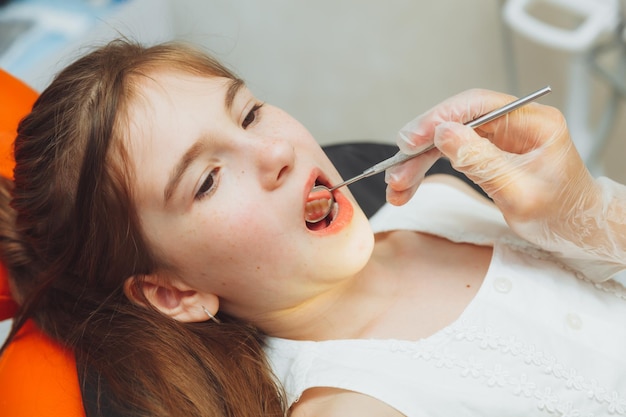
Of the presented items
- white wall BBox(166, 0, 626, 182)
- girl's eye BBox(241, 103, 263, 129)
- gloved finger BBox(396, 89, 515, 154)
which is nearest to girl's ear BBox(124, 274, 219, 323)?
girl's eye BBox(241, 103, 263, 129)

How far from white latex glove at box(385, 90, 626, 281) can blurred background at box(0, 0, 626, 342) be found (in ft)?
3.05

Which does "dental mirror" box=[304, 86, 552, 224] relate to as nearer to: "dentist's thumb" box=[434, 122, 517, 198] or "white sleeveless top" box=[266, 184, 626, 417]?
"dentist's thumb" box=[434, 122, 517, 198]

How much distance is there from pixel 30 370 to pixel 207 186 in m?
0.41

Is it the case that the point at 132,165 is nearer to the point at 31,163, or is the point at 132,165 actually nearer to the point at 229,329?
the point at 31,163

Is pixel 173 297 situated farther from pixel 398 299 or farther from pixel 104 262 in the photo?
pixel 398 299

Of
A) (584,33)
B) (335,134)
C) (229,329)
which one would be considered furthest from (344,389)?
(335,134)

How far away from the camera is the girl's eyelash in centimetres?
99

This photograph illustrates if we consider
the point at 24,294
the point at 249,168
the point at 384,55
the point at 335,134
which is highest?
the point at 249,168

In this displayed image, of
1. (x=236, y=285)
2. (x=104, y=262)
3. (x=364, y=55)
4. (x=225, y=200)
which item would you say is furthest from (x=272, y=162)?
(x=364, y=55)

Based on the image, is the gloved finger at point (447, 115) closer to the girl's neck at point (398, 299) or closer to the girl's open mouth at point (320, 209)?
the girl's open mouth at point (320, 209)

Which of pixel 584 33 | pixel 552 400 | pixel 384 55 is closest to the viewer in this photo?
pixel 552 400

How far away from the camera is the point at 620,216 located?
1.05 meters

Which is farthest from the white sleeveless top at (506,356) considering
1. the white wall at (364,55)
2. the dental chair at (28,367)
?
the white wall at (364,55)

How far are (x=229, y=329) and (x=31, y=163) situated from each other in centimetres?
41
